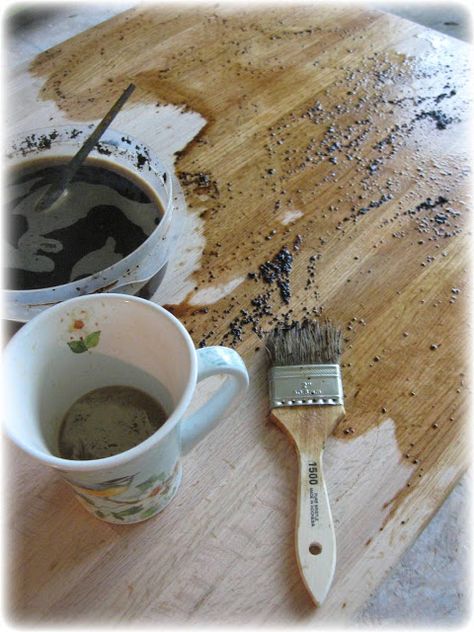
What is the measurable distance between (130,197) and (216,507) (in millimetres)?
345

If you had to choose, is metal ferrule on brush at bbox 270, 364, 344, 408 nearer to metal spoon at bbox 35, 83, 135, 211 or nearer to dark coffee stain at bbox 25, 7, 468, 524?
dark coffee stain at bbox 25, 7, 468, 524

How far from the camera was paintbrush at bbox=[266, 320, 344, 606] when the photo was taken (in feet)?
1.62

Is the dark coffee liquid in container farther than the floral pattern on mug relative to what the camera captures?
Yes

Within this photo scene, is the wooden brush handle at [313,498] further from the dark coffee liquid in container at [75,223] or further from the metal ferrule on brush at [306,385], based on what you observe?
the dark coffee liquid in container at [75,223]

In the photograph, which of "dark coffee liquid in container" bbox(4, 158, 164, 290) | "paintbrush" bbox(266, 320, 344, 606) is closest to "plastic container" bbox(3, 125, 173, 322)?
"dark coffee liquid in container" bbox(4, 158, 164, 290)

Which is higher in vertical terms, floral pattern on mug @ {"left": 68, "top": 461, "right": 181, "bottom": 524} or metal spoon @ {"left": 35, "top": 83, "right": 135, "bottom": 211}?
metal spoon @ {"left": 35, "top": 83, "right": 135, "bottom": 211}

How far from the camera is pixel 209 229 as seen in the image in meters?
0.74

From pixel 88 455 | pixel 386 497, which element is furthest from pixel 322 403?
pixel 88 455

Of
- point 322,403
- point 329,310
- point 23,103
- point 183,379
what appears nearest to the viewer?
point 183,379

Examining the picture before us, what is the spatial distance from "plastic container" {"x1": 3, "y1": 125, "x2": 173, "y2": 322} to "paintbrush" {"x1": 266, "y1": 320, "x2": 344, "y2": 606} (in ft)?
0.49

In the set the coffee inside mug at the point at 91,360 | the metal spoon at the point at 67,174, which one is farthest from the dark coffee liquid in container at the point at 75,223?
the coffee inside mug at the point at 91,360

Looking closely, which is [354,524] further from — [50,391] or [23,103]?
[23,103]

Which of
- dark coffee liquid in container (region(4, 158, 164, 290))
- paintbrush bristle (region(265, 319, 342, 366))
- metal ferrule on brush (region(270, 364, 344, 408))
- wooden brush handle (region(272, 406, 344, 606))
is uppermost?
dark coffee liquid in container (region(4, 158, 164, 290))

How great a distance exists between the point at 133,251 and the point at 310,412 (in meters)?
0.24
